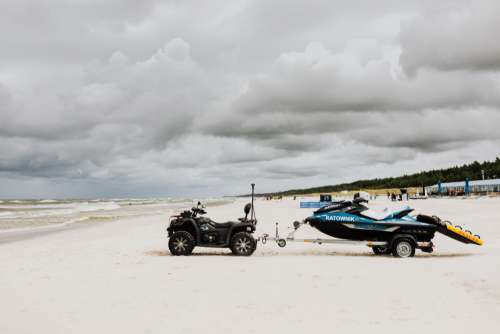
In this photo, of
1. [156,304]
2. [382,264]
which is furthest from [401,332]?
[382,264]

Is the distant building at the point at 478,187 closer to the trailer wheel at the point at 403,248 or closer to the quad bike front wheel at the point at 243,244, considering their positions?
the trailer wheel at the point at 403,248

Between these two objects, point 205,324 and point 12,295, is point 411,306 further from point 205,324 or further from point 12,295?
point 12,295

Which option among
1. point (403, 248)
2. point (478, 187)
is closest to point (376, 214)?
point (403, 248)

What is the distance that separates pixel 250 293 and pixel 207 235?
5425 mm

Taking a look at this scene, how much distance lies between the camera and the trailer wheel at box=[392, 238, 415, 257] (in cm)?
1280

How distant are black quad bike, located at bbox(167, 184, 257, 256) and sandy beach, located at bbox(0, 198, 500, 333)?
488 millimetres

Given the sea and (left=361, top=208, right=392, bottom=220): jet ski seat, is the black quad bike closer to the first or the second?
the sea

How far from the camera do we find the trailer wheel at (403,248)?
12.8 m

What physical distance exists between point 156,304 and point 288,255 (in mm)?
6284

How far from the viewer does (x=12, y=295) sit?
8328 millimetres

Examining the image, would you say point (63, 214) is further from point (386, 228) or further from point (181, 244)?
point (386, 228)

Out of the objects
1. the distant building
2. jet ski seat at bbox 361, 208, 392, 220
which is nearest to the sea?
jet ski seat at bbox 361, 208, 392, 220

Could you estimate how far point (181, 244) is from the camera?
13.4 m

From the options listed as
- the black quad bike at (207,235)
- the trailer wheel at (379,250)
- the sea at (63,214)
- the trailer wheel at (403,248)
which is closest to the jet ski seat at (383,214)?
the trailer wheel at (403,248)
